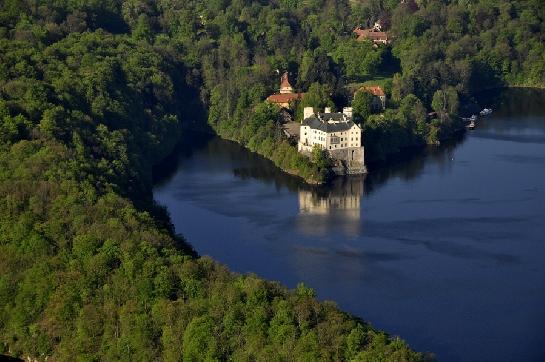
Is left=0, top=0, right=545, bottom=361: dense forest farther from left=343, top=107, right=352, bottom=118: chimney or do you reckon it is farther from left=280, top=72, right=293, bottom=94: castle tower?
left=343, top=107, right=352, bottom=118: chimney

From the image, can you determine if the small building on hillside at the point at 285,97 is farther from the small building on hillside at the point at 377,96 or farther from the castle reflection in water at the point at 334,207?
the castle reflection in water at the point at 334,207

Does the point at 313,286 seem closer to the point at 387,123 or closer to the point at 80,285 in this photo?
the point at 80,285

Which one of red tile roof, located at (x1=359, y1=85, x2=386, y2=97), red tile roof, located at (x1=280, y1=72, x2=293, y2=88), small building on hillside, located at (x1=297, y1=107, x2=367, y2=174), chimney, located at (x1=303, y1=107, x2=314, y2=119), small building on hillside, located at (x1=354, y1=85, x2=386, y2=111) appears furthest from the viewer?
red tile roof, located at (x1=280, y1=72, x2=293, y2=88)

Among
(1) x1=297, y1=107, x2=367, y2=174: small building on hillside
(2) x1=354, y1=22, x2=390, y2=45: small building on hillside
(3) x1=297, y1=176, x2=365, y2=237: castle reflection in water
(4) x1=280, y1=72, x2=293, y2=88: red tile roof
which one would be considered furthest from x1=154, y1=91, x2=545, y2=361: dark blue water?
(2) x1=354, y1=22, x2=390, y2=45: small building on hillside

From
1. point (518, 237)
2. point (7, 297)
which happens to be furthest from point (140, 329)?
point (518, 237)

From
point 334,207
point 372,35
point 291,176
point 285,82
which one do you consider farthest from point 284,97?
point 372,35

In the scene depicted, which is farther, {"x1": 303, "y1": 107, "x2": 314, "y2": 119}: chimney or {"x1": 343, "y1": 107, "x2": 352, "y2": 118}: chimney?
{"x1": 303, "y1": 107, "x2": 314, "y2": 119}: chimney

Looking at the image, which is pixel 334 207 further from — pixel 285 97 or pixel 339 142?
pixel 285 97
